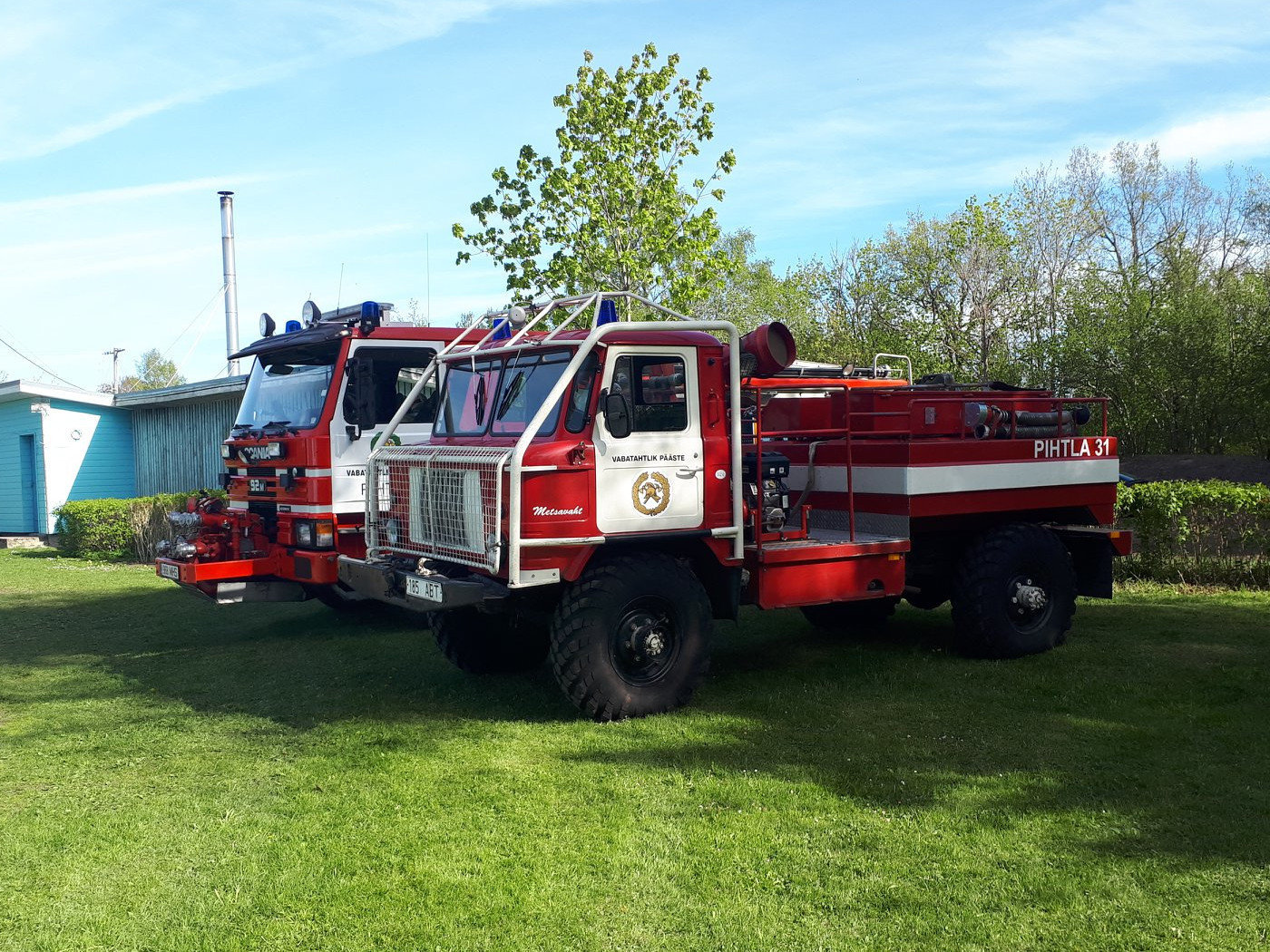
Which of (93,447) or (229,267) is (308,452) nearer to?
(93,447)

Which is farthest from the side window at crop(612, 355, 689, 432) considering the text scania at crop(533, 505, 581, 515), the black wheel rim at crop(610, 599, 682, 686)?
the black wheel rim at crop(610, 599, 682, 686)

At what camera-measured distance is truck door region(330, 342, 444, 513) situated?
28.7ft

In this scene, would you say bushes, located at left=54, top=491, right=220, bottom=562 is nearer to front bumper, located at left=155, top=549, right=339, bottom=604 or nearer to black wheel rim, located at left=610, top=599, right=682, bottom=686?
front bumper, located at left=155, top=549, right=339, bottom=604

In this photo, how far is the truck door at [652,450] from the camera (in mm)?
6578

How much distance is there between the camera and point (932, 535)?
829 cm

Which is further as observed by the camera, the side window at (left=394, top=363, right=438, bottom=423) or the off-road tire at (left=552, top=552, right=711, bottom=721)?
the side window at (left=394, top=363, right=438, bottom=423)

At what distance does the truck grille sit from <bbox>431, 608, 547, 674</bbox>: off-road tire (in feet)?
2.45

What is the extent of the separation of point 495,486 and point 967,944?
3578 mm

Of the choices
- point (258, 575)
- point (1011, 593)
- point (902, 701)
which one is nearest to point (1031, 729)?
point (902, 701)

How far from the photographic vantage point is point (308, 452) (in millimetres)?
8680

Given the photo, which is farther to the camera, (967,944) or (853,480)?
(853,480)

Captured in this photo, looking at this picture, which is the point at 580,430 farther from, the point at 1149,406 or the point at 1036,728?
the point at 1149,406

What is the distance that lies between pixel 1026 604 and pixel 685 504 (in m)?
3.08

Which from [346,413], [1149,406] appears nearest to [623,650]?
[346,413]
